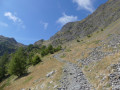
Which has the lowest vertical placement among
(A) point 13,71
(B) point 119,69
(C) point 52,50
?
(B) point 119,69

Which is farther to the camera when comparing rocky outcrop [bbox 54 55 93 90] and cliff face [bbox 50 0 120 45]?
cliff face [bbox 50 0 120 45]

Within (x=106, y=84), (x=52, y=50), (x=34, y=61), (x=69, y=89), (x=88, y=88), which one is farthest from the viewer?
(x=52, y=50)

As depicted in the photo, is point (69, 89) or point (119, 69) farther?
point (69, 89)

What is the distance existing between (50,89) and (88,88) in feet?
16.9

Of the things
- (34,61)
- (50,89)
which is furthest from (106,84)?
(34,61)

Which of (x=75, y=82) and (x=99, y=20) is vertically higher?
(x=99, y=20)

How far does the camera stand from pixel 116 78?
9.35 meters

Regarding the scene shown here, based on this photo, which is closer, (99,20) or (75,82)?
(75,82)

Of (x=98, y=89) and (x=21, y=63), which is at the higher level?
(x=21, y=63)

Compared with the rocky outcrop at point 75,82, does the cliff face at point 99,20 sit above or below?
above

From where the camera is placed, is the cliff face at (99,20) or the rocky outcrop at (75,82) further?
the cliff face at (99,20)

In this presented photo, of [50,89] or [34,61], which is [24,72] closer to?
[34,61]

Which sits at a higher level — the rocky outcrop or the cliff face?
the cliff face

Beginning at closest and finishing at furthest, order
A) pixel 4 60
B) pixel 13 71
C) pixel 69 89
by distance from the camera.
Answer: pixel 69 89 < pixel 13 71 < pixel 4 60
